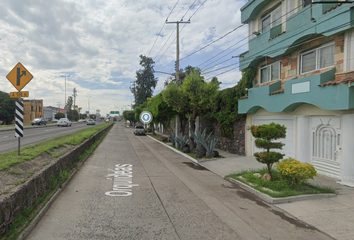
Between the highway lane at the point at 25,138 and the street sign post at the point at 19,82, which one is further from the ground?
the street sign post at the point at 19,82

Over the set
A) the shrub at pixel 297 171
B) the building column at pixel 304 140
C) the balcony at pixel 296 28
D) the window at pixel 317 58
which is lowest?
the shrub at pixel 297 171

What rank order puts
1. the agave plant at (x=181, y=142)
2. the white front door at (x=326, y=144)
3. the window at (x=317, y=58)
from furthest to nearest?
1. the agave plant at (x=181, y=142)
2. the window at (x=317, y=58)
3. the white front door at (x=326, y=144)

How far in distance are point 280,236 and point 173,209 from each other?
7.21ft

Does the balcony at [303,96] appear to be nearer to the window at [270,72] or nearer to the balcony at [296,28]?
the window at [270,72]

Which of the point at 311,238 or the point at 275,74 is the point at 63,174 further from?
the point at 275,74

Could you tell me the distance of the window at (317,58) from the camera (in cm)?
844

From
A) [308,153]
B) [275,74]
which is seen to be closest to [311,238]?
[308,153]

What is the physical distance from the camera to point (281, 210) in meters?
5.11

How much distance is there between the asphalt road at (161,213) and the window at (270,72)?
689 cm

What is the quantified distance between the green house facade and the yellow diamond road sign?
9.14 metres

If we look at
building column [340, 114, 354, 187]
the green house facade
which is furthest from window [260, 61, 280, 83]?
building column [340, 114, 354, 187]

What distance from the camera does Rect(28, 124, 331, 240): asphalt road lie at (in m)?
3.87

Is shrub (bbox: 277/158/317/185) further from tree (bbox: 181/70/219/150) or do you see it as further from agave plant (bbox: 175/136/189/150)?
agave plant (bbox: 175/136/189/150)

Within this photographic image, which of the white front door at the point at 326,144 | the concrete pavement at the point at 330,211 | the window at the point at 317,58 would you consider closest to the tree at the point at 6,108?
the window at the point at 317,58
